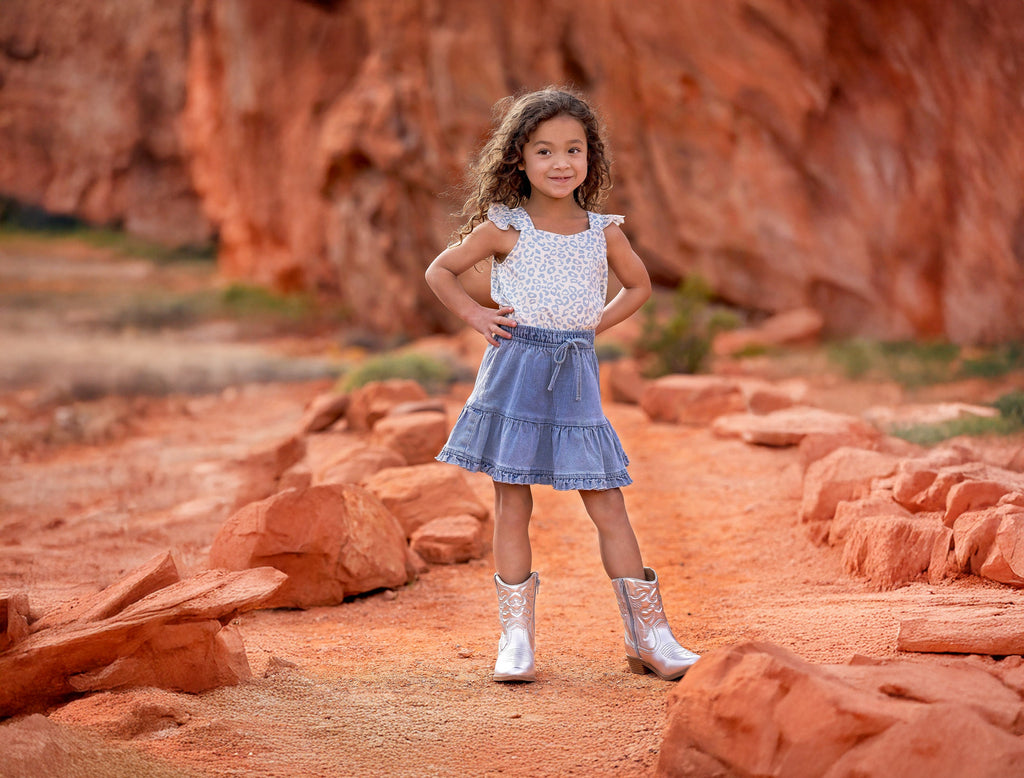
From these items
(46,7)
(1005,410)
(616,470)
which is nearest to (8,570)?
(616,470)

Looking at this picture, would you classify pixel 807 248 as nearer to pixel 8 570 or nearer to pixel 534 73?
pixel 534 73

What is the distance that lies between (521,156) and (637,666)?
1.43 metres

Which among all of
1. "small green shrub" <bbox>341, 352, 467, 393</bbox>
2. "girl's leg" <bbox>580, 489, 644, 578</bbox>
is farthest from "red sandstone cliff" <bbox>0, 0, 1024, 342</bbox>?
"girl's leg" <bbox>580, 489, 644, 578</bbox>

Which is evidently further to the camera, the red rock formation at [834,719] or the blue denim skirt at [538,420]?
the blue denim skirt at [538,420]

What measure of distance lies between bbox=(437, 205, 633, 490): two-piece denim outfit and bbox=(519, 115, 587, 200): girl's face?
0.12 m

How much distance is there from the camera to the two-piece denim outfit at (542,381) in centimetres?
245

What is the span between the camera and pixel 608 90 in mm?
9805

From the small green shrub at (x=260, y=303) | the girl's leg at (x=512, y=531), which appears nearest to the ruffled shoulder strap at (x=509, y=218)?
the girl's leg at (x=512, y=531)

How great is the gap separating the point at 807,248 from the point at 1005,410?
15.5 feet

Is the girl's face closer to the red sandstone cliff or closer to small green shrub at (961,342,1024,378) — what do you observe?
small green shrub at (961,342,1024,378)

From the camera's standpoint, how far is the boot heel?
2457mm

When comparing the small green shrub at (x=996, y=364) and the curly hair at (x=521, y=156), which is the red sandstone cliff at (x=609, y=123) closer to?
the small green shrub at (x=996, y=364)

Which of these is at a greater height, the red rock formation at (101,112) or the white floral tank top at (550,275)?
the red rock formation at (101,112)

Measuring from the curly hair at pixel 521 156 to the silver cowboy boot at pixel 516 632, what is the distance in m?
0.99
